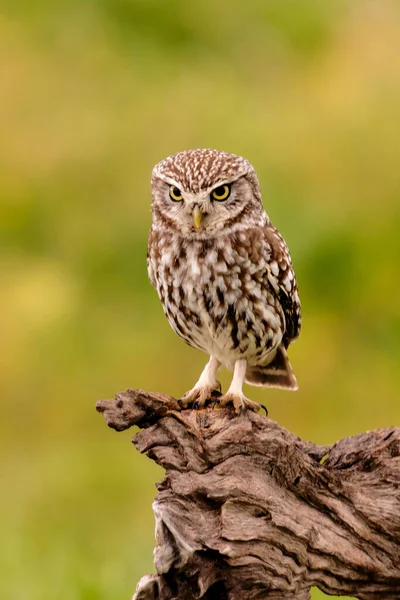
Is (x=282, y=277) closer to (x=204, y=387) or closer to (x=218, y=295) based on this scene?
(x=218, y=295)

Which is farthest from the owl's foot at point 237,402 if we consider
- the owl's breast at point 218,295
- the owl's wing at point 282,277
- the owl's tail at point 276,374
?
the owl's tail at point 276,374

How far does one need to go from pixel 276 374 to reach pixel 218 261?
944 mm

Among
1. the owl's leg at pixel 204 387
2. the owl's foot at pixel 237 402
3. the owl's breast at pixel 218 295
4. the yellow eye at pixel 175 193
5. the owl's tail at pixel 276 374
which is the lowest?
the owl's foot at pixel 237 402

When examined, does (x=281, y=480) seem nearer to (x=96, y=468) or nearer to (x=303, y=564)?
(x=303, y=564)

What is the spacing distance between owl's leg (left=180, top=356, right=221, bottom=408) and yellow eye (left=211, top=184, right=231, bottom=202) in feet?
2.69

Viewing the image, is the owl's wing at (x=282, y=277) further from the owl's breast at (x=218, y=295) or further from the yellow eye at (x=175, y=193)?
the yellow eye at (x=175, y=193)

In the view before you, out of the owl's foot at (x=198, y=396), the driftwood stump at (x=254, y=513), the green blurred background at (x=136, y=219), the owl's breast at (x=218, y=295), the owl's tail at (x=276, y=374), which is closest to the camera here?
the driftwood stump at (x=254, y=513)

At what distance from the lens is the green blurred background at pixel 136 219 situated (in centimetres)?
750

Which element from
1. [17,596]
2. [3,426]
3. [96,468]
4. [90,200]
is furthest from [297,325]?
[90,200]

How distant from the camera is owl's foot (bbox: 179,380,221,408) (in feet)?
17.0

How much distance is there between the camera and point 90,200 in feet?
30.6

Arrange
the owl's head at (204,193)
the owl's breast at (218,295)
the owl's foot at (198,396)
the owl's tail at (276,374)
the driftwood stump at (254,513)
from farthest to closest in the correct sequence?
the owl's tail at (276,374) < the owl's foot at (198,396) < the owl's breast at (218,295) < the owl's head at (204,193) < the driftwood stump at (254,513)

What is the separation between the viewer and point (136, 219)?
898 centimetres

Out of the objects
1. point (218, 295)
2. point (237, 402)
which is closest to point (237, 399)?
point (237, 402)
